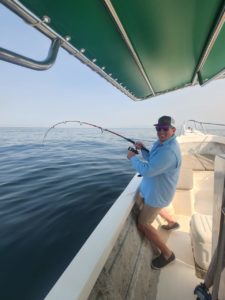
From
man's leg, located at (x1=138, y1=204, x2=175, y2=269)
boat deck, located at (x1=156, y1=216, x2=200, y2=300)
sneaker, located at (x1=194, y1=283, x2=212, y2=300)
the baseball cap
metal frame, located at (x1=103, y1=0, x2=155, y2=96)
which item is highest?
metal frame, located at (x1=103, y1=0, x2=155, y2=96)

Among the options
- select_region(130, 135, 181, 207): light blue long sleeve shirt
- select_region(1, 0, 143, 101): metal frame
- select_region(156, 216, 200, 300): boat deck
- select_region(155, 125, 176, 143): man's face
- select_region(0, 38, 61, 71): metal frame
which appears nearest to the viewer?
select_region(0, 38, 61, 71): metal frame

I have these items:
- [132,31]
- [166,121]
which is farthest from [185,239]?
[132,31]

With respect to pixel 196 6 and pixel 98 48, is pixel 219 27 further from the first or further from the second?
Result: pixel 98 48

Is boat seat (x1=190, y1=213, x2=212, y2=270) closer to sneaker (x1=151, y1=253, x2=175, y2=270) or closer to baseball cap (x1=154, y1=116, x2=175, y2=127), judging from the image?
sneaker (x1=151, y1=253, x2=175, y2=270)

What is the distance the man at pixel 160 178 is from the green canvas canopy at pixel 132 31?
0.75 m

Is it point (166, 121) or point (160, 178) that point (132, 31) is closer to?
point (166, 121)

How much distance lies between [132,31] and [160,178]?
159 cm

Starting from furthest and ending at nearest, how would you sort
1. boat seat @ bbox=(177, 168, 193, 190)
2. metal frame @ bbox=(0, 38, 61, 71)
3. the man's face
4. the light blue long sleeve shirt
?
boat seat @ bbox=(177, 168, 193, 190) < the man's face < the light blue long sleeve shirt < metal frame @ bbox=(0, 38, 61, 71)

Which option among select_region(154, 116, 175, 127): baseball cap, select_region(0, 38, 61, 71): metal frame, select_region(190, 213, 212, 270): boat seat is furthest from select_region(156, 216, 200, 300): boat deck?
select_region(0, 38, 61, 71): metal frame

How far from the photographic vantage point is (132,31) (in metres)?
1.51

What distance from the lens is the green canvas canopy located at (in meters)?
1.13

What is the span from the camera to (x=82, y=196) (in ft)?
13.7

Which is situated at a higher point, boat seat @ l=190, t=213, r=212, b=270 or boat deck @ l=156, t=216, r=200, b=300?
boat seat @ l=190, t=213, r=212, b=270

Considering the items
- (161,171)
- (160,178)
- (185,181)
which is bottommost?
(185,181)
